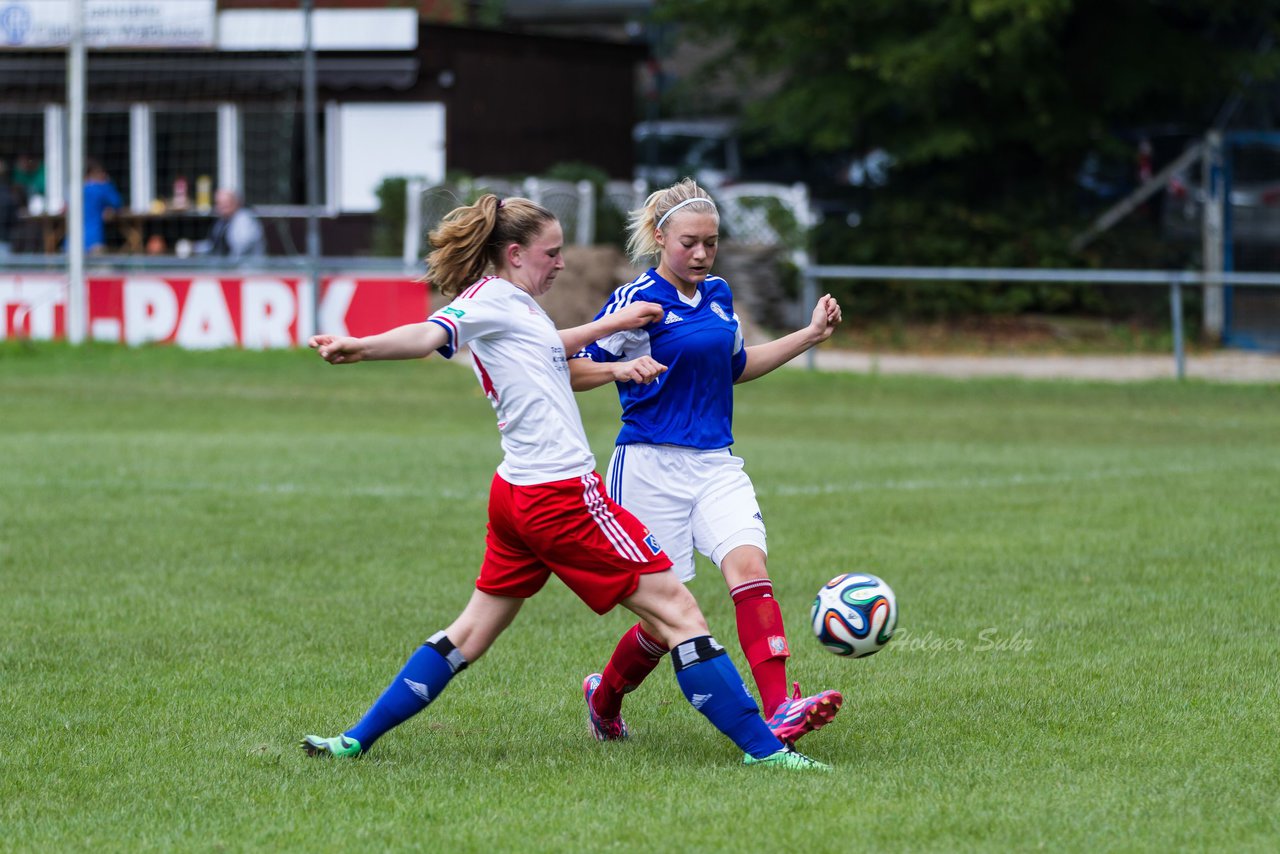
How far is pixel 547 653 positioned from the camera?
7.14 meters

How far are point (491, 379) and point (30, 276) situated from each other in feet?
64.4

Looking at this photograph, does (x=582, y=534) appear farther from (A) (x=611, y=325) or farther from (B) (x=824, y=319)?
(B) (x=824, y=319)

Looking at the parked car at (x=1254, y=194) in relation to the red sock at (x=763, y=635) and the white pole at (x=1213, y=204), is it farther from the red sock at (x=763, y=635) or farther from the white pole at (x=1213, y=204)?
the red sock at (x=763, y=635)

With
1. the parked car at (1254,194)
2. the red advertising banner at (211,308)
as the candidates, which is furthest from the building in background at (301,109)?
the parked car at (1254,194)

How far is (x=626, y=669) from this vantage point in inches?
225

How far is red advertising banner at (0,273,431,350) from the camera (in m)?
21.4

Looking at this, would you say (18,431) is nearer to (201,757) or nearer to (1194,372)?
(201,757)

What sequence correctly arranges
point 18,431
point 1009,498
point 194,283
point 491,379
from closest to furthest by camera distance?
point 491,379 < point 1009,498 < point 18,431 < point 194,283

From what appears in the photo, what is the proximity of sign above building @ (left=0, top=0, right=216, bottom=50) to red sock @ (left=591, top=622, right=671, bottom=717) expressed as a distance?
20143 mm

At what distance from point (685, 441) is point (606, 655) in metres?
1.66

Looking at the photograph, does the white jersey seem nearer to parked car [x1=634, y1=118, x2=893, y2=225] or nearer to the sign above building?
the sign above building

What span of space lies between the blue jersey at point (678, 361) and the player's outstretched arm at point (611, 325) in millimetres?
213

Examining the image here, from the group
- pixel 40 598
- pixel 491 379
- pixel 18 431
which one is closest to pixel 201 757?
pixel 491 379

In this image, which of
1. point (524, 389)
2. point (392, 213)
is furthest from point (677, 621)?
point (392, 213)
